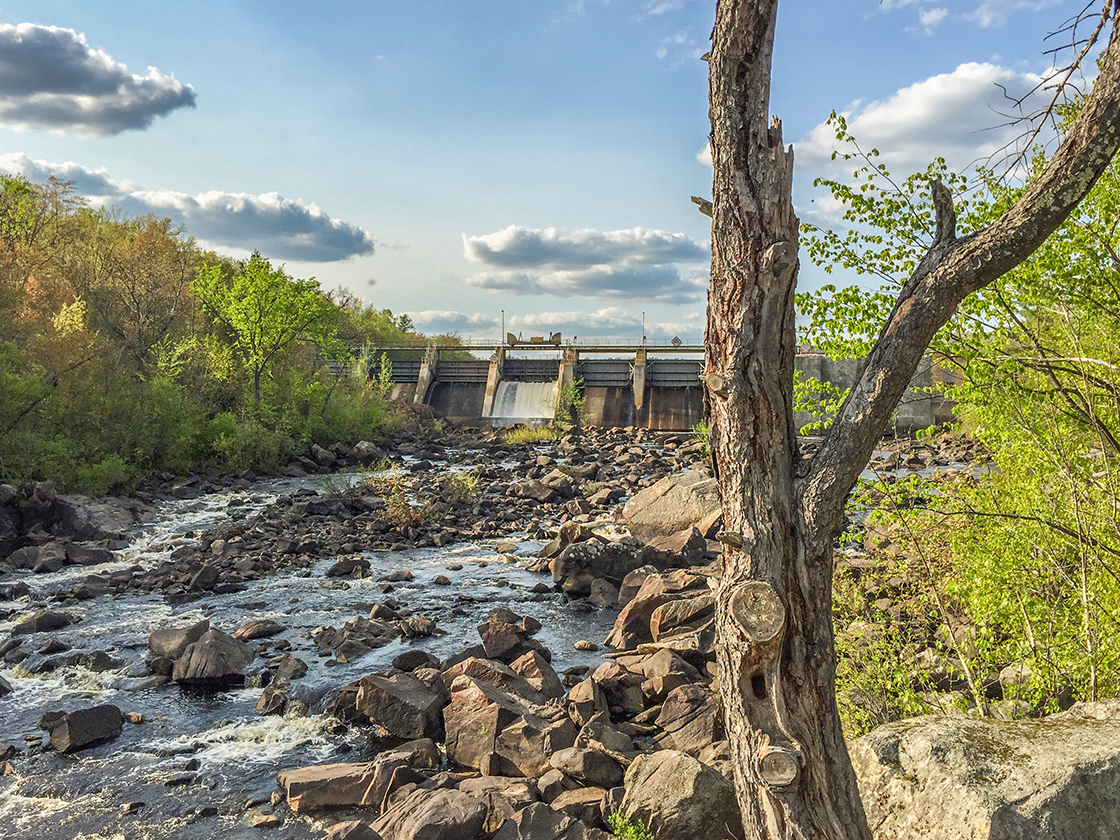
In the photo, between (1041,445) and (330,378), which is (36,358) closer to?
(330,378)

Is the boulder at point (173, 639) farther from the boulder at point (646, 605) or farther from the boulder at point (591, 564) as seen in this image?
the boulder at point (591, 564)

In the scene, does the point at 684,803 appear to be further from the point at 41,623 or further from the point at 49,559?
the point at 49,559

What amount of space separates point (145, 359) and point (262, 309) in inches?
213

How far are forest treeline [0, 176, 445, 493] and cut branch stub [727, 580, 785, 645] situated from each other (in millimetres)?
20746

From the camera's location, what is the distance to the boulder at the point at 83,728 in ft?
29.4

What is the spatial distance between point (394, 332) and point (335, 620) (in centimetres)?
5105

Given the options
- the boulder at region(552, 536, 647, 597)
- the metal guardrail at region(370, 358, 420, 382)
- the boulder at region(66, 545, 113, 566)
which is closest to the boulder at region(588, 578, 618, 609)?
the boulder at region(552, 536, 647, 597)

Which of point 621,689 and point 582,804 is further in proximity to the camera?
point 621,689

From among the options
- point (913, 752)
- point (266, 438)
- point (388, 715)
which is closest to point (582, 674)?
point (388, 715)

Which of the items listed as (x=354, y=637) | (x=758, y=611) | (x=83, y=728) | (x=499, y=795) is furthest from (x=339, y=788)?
(x=758, y=611)

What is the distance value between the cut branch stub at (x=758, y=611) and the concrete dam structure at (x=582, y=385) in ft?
120

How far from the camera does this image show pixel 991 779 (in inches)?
192

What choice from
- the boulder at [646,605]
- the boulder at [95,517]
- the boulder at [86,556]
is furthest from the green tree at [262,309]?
the boulder at [646,605]

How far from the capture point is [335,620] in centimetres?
1334
